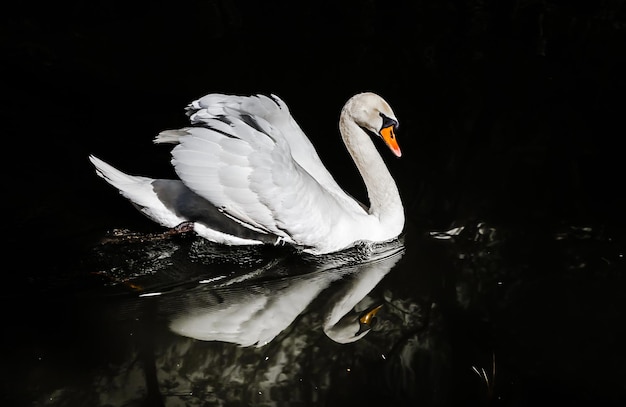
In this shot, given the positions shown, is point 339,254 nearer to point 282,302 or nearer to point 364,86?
point 282,302

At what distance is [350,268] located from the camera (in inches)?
241

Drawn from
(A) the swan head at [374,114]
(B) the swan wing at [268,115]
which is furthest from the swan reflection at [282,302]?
(A) the swan head at [374,114]

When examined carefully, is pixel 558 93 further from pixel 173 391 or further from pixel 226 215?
pixel 173 391

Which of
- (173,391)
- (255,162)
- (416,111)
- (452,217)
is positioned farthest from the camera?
(416,111)

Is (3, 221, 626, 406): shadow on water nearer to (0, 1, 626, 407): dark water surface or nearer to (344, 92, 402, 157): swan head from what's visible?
(0, 1, 626, 407): dark water surface

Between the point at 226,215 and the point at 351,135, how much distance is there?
120 cm

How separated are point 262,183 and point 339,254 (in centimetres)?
90

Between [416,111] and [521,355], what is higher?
[416,111]

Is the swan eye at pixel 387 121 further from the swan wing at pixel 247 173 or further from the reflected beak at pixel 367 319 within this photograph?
the reflected beak at pixel 367 319

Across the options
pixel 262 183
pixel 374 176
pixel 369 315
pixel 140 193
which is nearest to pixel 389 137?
pixel 374 176

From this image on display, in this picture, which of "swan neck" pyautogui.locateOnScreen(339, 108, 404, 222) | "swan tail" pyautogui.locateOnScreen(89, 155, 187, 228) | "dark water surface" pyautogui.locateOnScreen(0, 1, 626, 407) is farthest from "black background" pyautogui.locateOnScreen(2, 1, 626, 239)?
"swan tail" pyautogui.locateOnScreen(89, 155, 187, 228)

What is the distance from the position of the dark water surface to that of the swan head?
84cm

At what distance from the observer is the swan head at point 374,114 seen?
630 cm

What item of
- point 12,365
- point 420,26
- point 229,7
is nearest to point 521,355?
point 12,365
